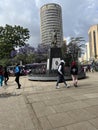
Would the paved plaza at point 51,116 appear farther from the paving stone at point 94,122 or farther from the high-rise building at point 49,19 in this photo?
the high-rise building at point 49,19

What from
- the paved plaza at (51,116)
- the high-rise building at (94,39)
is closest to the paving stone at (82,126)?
the paved plaza at (51,116)

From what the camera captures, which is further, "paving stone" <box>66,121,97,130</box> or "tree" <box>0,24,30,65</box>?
"tree" <box>0,24,30,65</box>

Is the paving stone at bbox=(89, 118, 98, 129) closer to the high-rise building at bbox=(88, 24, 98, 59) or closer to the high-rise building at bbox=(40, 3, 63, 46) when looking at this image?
the high-rise building at bbox=(40, 3, 63, 46)

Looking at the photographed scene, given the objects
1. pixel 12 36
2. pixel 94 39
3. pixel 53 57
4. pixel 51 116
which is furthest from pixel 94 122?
pixel 94 39

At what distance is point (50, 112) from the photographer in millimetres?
8148

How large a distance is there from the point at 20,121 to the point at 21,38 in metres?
47.6

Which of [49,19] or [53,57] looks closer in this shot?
[53,57]

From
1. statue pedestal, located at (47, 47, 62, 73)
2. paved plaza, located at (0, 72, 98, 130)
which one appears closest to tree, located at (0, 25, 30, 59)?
statue pedestal, located at (47, 47, 62, 73)

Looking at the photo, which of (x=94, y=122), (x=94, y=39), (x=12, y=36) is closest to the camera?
(x=94, y=122)

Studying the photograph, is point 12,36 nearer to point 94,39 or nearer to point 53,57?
point 53,57

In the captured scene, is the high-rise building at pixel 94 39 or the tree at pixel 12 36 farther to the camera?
the high-rise building at pixel 94 39

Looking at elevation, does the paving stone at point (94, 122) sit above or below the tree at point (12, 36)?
below

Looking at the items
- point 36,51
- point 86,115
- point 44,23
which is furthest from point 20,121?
point 44,23

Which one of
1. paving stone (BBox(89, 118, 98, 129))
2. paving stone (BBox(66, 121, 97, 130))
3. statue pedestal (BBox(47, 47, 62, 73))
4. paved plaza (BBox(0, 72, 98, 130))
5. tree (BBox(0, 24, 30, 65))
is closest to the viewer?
paving stone (BBox(66, 121, 97, 130))
